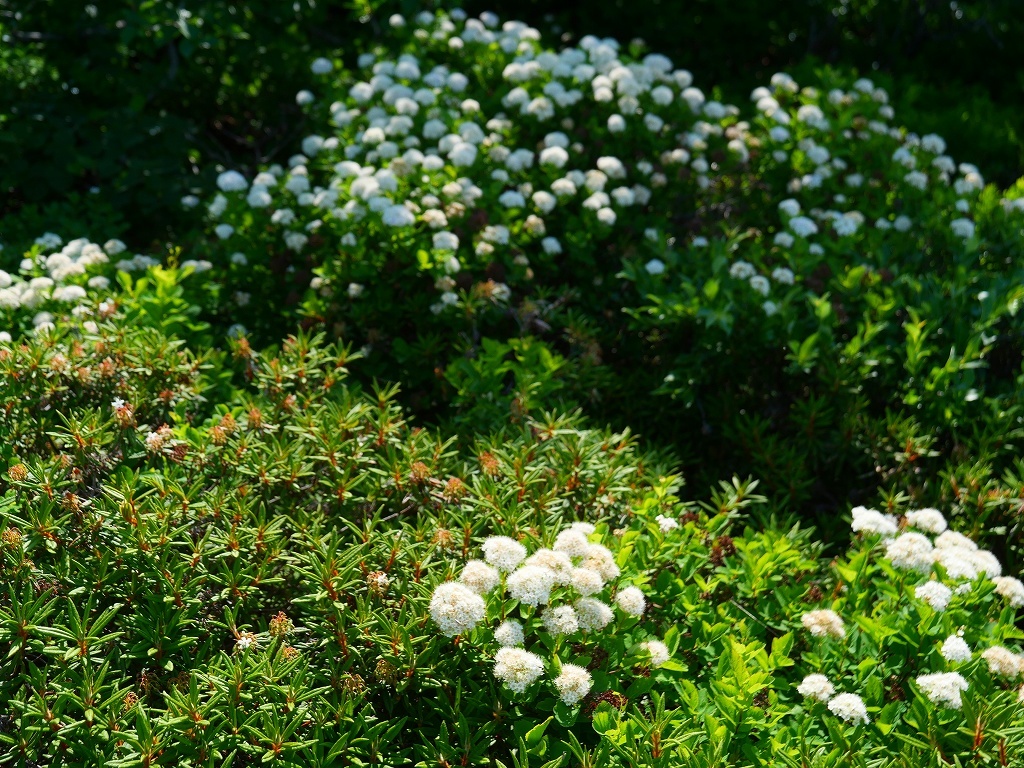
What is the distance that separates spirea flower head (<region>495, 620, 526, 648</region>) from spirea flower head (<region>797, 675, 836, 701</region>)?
0.83 meters

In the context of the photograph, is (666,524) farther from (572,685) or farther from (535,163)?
(535,163)

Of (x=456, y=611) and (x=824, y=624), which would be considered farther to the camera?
(x=824, y=624)

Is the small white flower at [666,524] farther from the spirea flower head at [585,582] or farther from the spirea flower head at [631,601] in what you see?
the spirea flower head at [585,582]

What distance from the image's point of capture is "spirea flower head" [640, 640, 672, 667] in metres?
2.57

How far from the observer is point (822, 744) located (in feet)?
8.17

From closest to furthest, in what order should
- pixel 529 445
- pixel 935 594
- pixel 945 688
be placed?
pixel 945 688 < pixel 935 594 < pixel 529 445

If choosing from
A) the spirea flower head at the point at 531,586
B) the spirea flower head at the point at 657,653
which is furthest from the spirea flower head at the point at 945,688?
the spirea flower head at the point at 531,586

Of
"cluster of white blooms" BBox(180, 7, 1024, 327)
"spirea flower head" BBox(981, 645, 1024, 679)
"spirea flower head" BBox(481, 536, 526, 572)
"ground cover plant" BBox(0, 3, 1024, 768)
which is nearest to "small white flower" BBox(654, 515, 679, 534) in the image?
"ground cover plant" BBox(0, 3, 1024, 768)

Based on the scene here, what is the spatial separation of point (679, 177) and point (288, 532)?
10.3ft

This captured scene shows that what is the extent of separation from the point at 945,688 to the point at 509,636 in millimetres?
1197

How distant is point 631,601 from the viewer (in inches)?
102

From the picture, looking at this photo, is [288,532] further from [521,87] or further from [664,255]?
[521,87]

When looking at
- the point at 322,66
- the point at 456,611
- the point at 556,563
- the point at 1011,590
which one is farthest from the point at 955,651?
the point at 322,66

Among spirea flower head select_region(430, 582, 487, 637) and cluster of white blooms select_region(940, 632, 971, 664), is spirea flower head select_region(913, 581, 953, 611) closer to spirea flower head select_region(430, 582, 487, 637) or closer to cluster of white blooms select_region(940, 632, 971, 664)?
cluster of white blooms select_region(940, 632, 971, 664)
